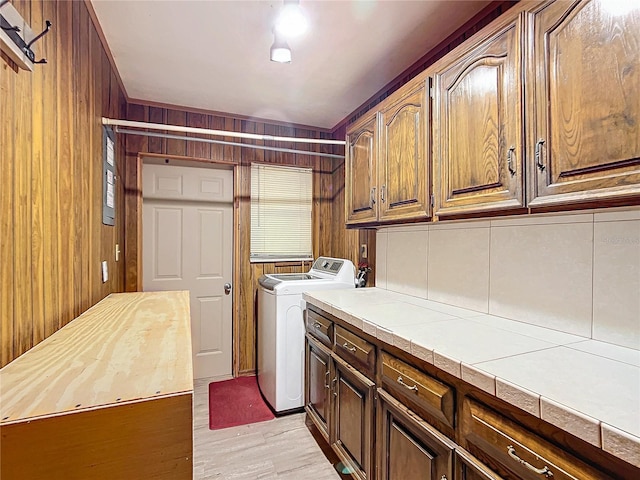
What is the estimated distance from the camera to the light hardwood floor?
6.06ft

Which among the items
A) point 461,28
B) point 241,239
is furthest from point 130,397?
point 241,239

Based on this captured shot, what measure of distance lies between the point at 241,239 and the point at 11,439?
2.56m

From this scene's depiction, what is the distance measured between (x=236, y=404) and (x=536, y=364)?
7.66 ft

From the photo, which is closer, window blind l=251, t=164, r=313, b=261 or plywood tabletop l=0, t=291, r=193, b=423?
plywood tabletop l=0, t=291, r=193, b=423

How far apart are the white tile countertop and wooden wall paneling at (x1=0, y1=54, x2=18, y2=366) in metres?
1.22

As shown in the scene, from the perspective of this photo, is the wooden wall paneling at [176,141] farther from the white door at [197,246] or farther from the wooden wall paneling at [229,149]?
the wooden wall paneling at [229,149]

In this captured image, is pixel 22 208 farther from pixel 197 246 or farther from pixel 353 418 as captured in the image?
pixel 197 246

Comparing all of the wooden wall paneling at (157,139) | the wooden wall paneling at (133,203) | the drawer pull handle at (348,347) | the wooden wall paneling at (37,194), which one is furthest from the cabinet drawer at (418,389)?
the wooden wall paneling at (157,139)

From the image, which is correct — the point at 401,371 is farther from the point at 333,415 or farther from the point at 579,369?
the point at 333,415

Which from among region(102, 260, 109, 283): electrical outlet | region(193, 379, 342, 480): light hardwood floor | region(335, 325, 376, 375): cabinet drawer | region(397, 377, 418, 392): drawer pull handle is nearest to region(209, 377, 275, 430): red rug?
region(193, 379, 342, 480): light hardwood floor

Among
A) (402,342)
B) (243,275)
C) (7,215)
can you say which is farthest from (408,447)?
(243,275)

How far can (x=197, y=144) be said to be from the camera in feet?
9.52

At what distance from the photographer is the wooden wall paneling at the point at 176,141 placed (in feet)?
9.28

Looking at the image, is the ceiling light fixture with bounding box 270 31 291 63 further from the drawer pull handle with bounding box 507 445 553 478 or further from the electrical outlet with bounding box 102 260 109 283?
the drawer pull handle with bounding box 507 445 553 478
